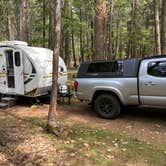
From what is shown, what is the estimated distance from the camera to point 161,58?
7.27m

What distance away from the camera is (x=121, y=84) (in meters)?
7.71

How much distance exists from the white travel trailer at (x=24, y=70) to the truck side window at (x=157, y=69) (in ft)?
13.1

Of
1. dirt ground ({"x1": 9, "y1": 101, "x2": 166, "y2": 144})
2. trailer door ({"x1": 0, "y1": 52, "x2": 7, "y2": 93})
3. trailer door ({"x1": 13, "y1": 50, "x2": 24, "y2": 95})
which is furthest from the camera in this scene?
trailer door ({"x1": 0, "y1": 52, "x2": 7, "y2": 93})

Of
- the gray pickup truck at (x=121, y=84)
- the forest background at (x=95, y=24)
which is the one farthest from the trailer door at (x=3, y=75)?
the gray pickup truck at (x=121, y=84)

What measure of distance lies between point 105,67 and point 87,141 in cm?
298

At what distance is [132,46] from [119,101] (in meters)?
26.1

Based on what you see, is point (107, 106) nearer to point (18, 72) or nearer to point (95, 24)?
point (18, 72)

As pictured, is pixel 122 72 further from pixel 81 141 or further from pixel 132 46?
pixel 132 46

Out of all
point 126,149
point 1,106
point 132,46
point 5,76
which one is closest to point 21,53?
point 5,76

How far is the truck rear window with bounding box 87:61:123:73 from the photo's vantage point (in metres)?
8.02

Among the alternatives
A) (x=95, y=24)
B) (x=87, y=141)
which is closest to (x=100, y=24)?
(x=95, y=24)

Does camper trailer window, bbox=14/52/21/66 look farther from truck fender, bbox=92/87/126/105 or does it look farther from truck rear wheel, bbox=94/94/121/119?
truck rear wheel, bbox=94/94/121/119

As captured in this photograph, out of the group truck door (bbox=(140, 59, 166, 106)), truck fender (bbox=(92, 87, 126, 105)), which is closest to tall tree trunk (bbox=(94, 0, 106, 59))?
truck fender (bbox=(92, 87, 126, 105))

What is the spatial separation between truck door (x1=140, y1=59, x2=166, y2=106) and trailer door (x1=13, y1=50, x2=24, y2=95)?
4896 millimetres
